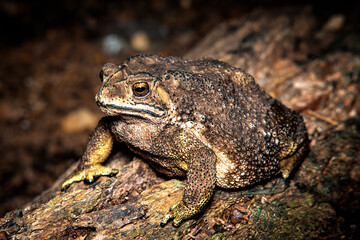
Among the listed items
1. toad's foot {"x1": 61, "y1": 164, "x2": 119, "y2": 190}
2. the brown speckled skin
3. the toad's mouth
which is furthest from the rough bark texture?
the toad's mouth

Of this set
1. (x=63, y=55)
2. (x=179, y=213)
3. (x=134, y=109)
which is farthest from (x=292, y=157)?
(x=63, y=55)

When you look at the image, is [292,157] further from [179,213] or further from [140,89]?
[140,89]

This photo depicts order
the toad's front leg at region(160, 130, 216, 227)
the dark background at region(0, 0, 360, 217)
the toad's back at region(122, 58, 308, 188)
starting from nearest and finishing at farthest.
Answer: the toad's front leg at region(160, 130, 216, 227) → the toad's back at region(122, 58, 308, 188) → the dark background at region(0, 0, 360, 217)

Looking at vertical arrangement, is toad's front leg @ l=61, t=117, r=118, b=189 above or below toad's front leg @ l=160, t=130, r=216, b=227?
above

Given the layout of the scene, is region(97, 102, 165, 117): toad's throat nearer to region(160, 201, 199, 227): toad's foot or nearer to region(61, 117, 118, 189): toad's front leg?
region(61, 117, 118, 189): toad's front leg

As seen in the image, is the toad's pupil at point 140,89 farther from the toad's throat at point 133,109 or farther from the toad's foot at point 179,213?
the toad's foot at point 179,213

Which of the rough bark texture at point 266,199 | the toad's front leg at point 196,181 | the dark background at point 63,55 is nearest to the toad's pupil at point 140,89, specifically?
the toad's front leg at point 196,181

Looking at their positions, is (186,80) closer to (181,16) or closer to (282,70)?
(282,70)
